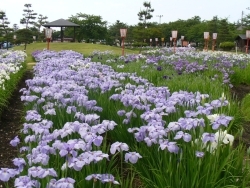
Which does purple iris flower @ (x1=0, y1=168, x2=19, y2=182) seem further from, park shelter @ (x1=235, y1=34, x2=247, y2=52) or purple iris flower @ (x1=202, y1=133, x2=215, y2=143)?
park shelter @ (x1=235, y1=34, x2=247, y2=52)

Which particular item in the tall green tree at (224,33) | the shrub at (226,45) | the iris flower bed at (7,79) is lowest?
the iris flower bed at (7,79)

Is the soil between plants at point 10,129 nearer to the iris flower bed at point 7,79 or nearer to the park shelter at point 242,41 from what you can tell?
the iris flower bed at point 7,79

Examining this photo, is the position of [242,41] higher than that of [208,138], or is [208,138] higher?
[242,41]

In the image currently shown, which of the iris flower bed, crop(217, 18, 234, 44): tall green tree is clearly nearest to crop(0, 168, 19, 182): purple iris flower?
the iris flower bed

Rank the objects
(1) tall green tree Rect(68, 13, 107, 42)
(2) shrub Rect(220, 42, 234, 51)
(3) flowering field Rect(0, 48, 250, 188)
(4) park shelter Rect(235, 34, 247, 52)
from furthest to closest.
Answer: (1) tall green tree Rect(68, 13, 107, 42)
(4) park shelter Rect(235, 34, 247, 52)
(2) shrub Rect(220, 42, 234, 51)
(3) flowering field Rect(0, 48, 250, 188)

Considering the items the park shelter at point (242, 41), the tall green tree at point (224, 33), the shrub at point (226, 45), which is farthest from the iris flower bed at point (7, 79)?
the tall green tree at point (224, 33)

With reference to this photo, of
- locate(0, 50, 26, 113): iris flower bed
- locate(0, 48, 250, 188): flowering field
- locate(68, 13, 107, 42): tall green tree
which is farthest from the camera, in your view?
locate(68, 13, 107, 42): tall green tree

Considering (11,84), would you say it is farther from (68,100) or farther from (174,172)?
(174,172)

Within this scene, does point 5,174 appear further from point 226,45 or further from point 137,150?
point 226,45

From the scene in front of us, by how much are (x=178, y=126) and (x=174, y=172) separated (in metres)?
0.34

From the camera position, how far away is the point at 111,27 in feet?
247

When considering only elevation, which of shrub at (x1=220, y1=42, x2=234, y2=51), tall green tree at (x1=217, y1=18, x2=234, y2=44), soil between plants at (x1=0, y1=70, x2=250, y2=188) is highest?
tall green tree at (x1=217, y1=18, x2=234, y2=44)

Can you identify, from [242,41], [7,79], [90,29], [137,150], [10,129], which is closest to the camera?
[137,150]

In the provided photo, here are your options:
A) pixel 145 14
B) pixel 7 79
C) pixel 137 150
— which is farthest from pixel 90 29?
pixel 137 150
